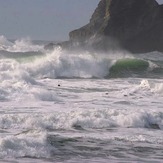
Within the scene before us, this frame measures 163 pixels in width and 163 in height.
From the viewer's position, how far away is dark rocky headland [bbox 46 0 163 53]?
4806 cm

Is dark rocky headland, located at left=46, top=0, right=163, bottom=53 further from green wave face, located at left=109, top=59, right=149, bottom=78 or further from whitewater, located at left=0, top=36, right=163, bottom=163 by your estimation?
whitewater, located at left=0, top=36, right=163, bottom=163

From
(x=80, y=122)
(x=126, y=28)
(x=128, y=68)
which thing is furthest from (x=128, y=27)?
(x=80, y=122)

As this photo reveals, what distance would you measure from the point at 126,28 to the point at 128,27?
0.23m

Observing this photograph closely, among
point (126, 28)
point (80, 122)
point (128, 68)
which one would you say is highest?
point (126, 28)

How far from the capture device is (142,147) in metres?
11.8

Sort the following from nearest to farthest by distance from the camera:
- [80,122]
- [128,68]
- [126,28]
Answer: [80,122] → [128,68] → [126,28]

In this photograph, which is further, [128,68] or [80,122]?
[128,68]

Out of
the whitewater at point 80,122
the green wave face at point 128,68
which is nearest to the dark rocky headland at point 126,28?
the green wave face at point 128,68

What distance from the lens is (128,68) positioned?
35125 mm

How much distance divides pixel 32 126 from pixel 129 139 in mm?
2836

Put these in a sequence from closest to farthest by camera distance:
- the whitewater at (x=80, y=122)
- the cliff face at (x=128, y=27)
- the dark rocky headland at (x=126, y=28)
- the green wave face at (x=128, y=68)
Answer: the whitewater at (x=80, y=122), the green wave face at (x=128, y=68), the dark rocky headland at (x=126, y=28), the cliff face at (x=128, y=27)

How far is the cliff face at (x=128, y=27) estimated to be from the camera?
48.2 metres

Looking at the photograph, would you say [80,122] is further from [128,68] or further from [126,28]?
[126,28]

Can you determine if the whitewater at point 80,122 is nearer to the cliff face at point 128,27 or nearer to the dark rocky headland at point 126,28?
the dark rocky headland at point 126,28
